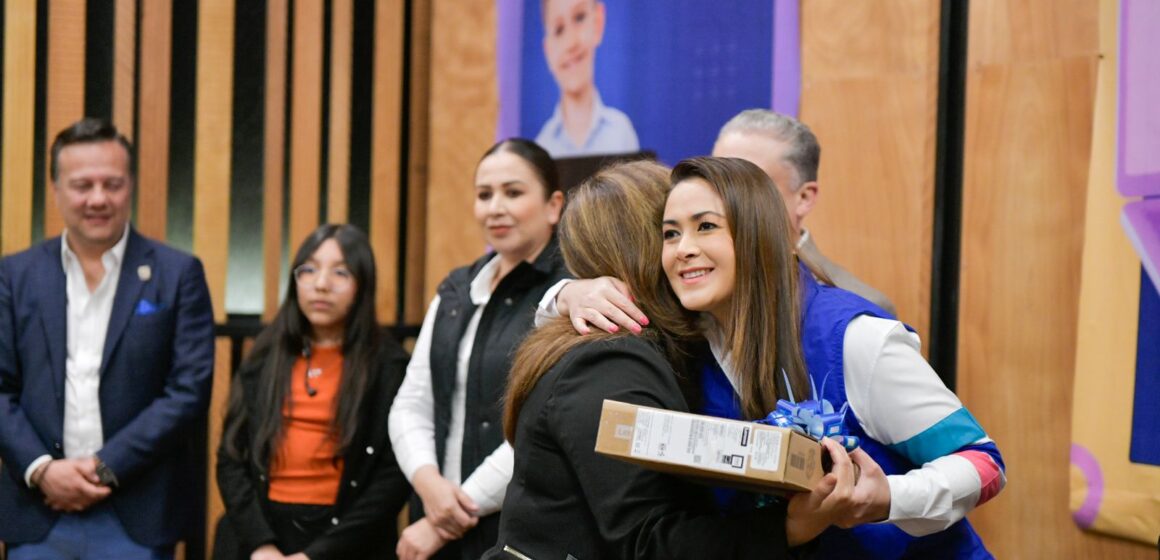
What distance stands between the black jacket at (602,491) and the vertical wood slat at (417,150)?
290 centimetres

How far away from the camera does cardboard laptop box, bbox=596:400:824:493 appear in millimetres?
1338

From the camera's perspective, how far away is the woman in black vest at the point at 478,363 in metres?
2.76

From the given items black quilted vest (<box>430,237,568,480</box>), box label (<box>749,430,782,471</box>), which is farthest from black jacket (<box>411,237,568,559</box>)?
box label (<box>749,430,782,471</box>)

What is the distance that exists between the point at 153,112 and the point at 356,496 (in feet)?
5.79

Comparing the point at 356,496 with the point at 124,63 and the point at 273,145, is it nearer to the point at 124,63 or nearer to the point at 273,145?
the point at 273,145

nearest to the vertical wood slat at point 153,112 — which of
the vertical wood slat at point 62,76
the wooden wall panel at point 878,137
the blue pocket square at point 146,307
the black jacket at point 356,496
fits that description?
the vertical wood slat at point 62,76

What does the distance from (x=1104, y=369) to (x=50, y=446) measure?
258 cm

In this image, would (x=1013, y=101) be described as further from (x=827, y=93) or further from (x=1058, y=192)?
(x=827, y=93)

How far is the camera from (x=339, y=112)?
4.38 meters

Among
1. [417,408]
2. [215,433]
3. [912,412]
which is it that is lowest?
[215,433]

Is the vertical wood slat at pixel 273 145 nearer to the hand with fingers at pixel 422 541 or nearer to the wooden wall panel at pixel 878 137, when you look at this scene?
the hand with fingers at pixel 422 541

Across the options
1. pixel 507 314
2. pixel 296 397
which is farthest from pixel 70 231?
pixel 507 314

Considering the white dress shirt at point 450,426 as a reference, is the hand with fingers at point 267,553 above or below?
below

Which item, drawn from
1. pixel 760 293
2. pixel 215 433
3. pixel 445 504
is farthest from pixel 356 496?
pixel 760 293
